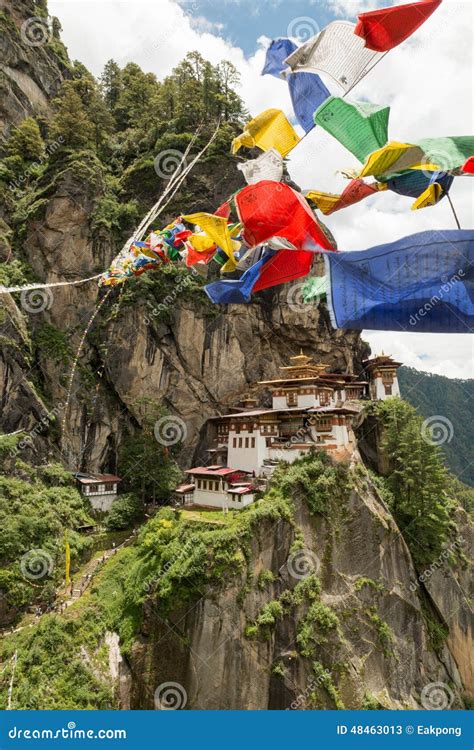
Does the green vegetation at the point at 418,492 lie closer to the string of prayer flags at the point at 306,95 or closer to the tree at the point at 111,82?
the string of prayer flags at the point at 306,95

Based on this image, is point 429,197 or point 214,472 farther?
point 214,472

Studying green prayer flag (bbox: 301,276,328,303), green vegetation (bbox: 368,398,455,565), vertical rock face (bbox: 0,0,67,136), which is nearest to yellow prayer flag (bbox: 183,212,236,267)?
green prayer flag (bbox: 301,276,328,303)

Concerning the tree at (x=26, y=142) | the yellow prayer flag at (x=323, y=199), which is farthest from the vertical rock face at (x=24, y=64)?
the yellow prayer flag at (x=323, y=199)

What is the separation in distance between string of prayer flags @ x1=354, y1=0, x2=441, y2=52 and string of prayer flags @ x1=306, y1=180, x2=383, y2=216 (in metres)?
1.80

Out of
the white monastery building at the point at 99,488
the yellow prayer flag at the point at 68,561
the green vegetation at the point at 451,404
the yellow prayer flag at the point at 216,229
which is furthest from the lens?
the green vegetation at the point at 451,404

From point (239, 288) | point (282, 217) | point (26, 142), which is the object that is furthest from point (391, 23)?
point (26, 142)

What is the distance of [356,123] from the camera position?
579cm

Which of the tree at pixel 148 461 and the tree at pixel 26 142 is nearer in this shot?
the tree at pixel 148 461

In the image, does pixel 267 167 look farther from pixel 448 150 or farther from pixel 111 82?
pixel 111 82

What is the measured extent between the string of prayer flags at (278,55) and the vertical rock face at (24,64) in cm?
3718

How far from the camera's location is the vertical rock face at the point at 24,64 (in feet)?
120

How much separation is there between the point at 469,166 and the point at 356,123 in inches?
62.5

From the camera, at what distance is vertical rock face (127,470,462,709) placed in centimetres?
1691

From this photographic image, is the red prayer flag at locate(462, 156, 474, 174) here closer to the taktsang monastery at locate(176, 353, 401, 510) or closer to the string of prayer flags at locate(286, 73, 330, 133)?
the string of prayer flags at locate(286, 73, 330, 133)
